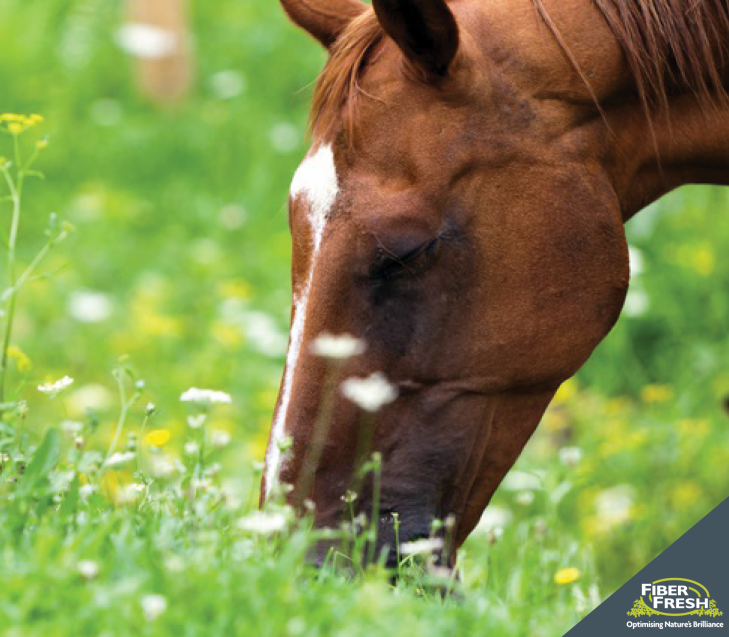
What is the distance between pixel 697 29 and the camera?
2479 mm

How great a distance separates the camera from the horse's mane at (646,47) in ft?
7.97

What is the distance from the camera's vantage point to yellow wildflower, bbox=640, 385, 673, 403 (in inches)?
184

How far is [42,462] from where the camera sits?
200 cm

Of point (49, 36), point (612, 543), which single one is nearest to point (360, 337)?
point (612, 543)

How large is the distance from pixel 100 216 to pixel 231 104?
162 centimetres

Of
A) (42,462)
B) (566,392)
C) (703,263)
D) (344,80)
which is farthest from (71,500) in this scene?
(703,263)

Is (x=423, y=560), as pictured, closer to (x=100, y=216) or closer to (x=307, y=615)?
(x=307, y=615)

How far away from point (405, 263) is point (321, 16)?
2.61ft

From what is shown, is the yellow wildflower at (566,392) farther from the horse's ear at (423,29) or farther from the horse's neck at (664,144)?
the horse's ear at (423,29)

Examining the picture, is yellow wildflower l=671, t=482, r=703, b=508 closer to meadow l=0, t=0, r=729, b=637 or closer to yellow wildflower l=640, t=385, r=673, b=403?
meadow l=0, t=0, r=729, b=637

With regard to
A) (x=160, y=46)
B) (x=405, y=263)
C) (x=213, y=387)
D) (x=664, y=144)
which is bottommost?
(x=405, y=263)

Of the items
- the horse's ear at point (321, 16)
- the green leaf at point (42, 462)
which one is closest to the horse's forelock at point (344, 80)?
the horse's ear at point (321, 16)

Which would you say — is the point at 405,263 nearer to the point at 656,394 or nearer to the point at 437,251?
the point at 437,251

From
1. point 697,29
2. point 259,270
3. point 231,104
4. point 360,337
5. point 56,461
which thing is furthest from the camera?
point 231,104
